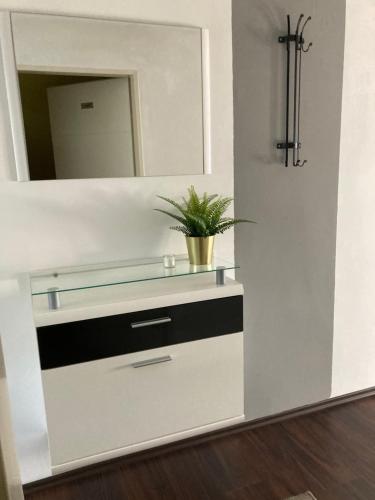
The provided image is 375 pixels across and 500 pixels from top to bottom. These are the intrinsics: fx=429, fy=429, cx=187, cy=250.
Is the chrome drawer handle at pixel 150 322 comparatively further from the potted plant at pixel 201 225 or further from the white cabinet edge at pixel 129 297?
the potted plant at pixel 201 225

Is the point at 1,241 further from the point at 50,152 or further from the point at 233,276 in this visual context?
the point at 233,276

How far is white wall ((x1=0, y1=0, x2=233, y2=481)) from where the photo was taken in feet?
5.69

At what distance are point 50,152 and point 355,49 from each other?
156 centimetres

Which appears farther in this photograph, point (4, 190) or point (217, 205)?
point (217, 205)

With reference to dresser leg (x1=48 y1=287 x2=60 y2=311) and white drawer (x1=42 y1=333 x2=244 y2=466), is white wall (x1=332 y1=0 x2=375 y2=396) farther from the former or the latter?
dresser leg (x1=48 y1=287 x2=60 y2=311)

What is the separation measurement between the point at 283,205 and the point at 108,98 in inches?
38.6


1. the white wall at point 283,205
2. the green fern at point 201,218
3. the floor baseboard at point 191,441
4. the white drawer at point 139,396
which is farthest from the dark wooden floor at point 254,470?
the green fern at point 201,218

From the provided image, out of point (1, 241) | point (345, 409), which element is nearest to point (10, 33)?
point (1, 241)

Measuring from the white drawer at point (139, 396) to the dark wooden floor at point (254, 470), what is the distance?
13.2 inches

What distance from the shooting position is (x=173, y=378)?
1.70 meters

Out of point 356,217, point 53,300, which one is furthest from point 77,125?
point 356,217

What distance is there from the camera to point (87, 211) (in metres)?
1.85

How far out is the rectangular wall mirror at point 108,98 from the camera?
1.67 m

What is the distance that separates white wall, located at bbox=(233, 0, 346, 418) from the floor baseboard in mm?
45
